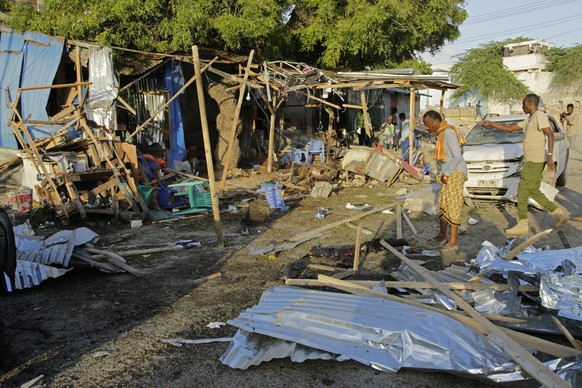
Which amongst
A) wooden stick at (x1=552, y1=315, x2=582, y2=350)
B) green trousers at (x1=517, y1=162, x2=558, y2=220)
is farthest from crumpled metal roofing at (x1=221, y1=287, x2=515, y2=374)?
green trousers at (x1=517, y1=162, x2=558, y2=220)

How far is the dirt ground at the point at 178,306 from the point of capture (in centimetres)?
344

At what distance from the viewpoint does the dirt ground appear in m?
3.44

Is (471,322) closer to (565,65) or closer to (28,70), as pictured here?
(28,70)

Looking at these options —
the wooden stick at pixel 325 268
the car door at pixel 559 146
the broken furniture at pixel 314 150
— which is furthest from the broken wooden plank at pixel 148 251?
the broken furniture at pixel 314 150

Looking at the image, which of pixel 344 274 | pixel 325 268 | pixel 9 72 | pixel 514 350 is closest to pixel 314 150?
pixel 9 72

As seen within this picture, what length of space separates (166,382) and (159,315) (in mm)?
1272

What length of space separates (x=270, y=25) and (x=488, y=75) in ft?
93.2

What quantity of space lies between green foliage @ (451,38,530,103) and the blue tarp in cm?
3135

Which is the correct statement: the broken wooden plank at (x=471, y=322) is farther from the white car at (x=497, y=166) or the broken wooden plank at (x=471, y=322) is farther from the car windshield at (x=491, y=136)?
the car windshield at (x=491, y=136)

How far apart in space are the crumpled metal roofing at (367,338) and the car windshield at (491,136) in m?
7.02

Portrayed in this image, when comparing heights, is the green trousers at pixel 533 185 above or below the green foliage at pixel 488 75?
below

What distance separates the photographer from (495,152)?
9070 millimetres

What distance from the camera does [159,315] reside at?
459 centimetres

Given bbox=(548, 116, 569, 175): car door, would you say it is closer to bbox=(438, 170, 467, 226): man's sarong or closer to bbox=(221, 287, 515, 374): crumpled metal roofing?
bbox=(438, 170, 467, 226): man's sarong
